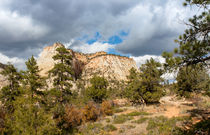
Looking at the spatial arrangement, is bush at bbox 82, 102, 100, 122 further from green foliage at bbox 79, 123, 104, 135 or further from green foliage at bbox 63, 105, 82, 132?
green foliage at bbox 79, 123, 104, 135

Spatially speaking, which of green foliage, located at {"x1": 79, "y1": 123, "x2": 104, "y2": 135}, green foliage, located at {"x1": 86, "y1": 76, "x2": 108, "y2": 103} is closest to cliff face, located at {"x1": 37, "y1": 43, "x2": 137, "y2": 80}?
green foliage, located at {"x1": 86, "y1": 76, "x2": 108, "y2": 103}

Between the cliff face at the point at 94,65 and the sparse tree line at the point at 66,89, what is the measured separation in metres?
41.6

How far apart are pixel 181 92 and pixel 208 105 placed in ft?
Result: 11.8

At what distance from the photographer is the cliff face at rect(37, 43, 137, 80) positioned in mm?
71250

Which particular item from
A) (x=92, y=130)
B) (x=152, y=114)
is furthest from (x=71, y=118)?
(x=152, y=114)

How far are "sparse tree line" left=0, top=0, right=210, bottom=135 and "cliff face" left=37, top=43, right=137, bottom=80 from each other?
41629mm

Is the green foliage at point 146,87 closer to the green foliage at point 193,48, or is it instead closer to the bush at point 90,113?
the bush at point 90,113

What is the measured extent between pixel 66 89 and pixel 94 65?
195ft

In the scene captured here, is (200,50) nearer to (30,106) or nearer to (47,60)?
(30,106)

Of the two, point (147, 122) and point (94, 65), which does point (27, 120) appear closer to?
point (147, 122)

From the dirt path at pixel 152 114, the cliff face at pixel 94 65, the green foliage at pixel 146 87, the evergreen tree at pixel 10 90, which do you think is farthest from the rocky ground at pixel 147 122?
the cliff face at pixel 94 65

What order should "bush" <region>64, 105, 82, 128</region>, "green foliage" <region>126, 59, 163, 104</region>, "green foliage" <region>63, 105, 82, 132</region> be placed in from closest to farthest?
"green foliage" <region>63, 105, 82, 132</region> < "bush" <region>64, 105, 82, 128</region> < "green foliage" <region>126, 59, 163, 104</region>

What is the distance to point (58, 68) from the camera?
18750mm

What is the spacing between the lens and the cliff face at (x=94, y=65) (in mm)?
71250
